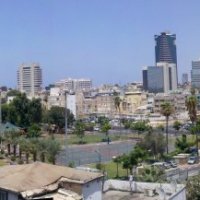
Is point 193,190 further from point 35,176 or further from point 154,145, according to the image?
Answer: point 154,145

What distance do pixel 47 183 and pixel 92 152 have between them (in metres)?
45.6

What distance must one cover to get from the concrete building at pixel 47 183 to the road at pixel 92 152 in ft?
107

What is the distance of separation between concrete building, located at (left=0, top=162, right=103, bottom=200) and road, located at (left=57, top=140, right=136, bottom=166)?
32.7 metres

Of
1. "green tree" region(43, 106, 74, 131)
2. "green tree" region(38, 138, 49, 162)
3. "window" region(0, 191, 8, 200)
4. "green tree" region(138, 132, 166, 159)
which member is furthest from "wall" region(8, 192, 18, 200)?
"green tree" region(43, 106, 74, 131)

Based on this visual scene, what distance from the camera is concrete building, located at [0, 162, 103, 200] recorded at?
12.4 meters

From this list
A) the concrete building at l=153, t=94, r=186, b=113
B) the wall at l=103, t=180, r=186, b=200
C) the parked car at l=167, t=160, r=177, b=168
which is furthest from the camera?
the concrete building at l=153, t=94, r=186, b=113

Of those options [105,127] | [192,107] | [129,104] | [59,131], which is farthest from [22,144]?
[129,104]

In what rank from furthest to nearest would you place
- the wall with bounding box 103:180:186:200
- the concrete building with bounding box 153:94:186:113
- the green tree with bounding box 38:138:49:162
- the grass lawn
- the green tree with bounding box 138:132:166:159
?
the concrete building with bounding box 153:94:186:113, the green tree with bounding box 138:132:166:159, the green tree with bounding box 38:138:49:162, the grass lawn, the wall with bounding box 103:180:186:200

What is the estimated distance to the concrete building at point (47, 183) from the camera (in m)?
12.4

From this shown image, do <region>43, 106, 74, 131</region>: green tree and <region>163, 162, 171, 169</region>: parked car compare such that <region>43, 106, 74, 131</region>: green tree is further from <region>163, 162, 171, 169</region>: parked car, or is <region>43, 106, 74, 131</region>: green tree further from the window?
the window

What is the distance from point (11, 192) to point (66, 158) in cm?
3940

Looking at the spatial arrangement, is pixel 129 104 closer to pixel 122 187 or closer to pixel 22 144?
pixel 22 144

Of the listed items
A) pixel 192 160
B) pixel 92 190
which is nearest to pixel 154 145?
pixel 192 160

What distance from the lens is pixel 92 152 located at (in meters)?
58.4
